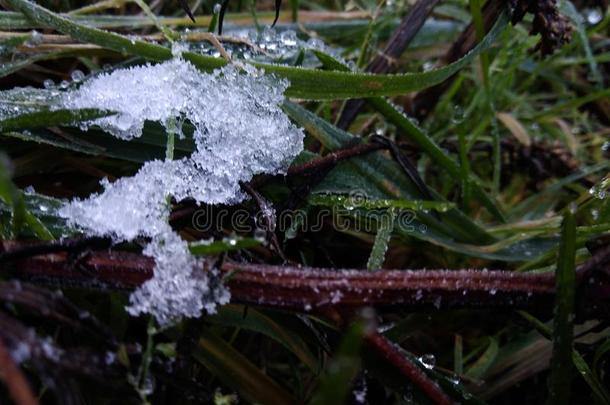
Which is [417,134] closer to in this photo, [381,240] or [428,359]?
[381,240]

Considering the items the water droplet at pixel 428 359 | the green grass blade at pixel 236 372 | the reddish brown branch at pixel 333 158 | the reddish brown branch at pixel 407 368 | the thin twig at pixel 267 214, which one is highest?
the reddish brown branch at pixel 333 158

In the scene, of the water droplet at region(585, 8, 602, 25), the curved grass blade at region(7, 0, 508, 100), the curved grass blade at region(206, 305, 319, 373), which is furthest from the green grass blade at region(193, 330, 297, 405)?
the water droplet at region(585, 8, 602, 25)

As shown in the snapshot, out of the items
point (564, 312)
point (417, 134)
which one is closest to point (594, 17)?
point (417, 134)

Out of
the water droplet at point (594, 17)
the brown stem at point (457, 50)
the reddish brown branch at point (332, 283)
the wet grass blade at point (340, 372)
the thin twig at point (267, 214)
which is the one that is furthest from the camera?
the water droplet at point (594, 17)

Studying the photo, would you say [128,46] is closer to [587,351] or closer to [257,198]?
[257,198]

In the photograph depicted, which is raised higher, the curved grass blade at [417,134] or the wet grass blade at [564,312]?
the curved grass blade at [417,134]

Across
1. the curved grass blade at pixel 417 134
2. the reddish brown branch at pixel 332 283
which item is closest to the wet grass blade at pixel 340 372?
the reddish brown branch at pixel 332 283

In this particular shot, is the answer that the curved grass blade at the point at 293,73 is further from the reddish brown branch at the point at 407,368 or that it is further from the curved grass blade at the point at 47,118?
the reddish brown branch at the point at 407,368
